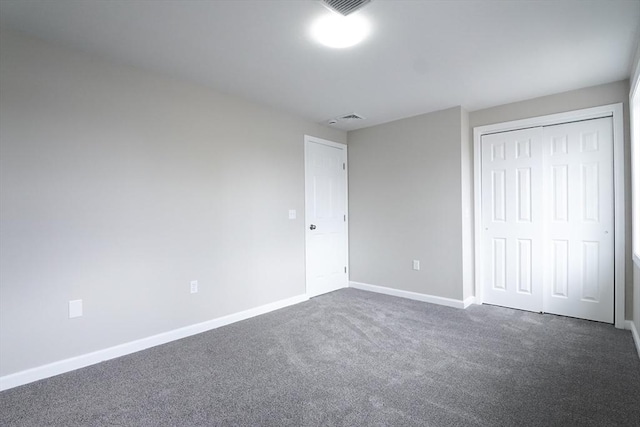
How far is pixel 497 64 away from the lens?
2.75 m

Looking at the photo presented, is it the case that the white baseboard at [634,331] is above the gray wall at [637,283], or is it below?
below

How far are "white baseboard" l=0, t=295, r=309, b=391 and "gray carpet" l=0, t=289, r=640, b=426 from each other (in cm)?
8

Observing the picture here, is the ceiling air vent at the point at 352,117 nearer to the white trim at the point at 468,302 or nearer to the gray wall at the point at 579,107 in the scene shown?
the gray wall at the point at 579,107

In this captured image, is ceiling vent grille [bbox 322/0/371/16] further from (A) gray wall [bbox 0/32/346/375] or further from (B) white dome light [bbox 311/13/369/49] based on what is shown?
(A) gray wall [bbox 0/32/346/375]

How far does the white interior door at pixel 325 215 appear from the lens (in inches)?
171

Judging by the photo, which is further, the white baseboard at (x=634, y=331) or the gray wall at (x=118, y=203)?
the white baseboard at (x=634, y=331)

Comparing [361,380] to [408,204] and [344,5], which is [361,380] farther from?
[408,204]

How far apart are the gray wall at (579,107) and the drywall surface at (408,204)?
1.52ft

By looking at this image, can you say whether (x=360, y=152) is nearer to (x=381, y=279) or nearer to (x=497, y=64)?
(x=381, y=279)

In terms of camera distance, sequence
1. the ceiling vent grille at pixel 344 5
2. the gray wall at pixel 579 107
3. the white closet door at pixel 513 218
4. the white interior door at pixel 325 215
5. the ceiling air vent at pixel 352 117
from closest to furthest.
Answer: the ceiling vent grille at pixel 344 5, the gray wall at pixel 579 107, the white closet door at pixel 513 218, the ceiling air vent at pixel 352 117, the white interior door at pixel 325 215

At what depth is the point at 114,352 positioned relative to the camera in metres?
2.58

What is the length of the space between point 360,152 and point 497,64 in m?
2.29

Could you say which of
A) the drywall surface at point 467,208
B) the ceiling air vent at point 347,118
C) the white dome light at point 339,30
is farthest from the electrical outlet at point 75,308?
the drywall surface at point 467,208

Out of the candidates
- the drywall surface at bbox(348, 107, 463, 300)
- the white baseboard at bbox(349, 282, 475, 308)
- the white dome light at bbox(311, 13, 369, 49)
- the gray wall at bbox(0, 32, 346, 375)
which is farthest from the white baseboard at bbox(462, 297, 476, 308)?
the white dome light at bbox(311, 13, 369, 49)
